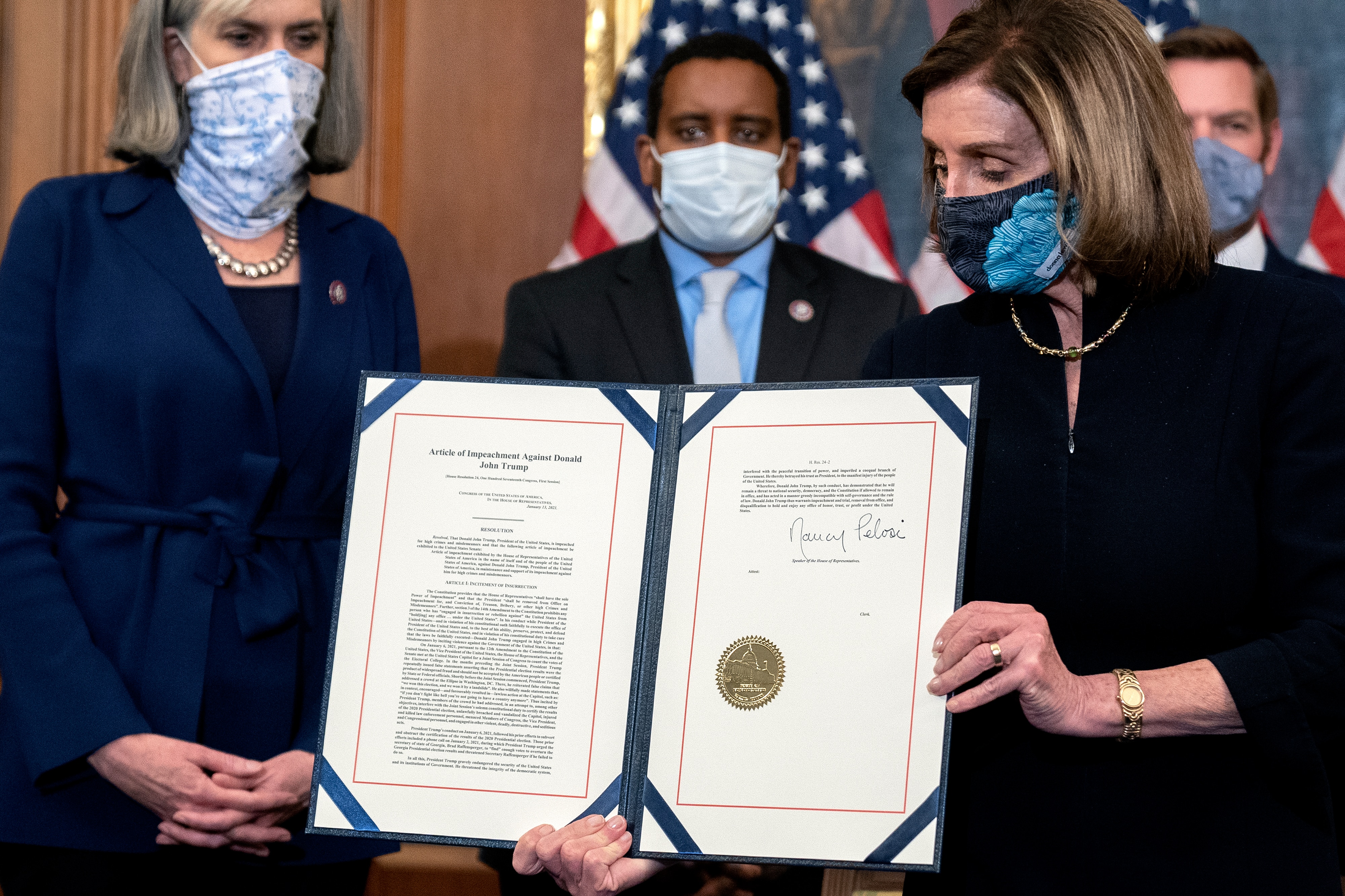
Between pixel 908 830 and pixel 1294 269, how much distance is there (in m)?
2.24

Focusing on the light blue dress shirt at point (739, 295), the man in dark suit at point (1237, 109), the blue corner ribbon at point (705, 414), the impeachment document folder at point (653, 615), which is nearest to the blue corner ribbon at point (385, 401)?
the impeachment document folder at point (653, 615)

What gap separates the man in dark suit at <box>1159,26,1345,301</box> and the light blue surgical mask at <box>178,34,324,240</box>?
6.95 feet

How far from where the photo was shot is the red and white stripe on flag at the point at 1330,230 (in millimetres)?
3055

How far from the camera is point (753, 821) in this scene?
59.5 inches

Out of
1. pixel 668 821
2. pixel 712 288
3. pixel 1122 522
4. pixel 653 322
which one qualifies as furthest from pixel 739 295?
pixel 668 821

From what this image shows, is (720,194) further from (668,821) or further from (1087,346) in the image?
(668,821)

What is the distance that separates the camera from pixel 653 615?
161 centimetres

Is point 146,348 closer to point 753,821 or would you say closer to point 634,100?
point 753,821

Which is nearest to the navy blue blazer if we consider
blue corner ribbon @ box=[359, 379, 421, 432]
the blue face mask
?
blue corner ribbon @ box=[359, 379, 421, 432]

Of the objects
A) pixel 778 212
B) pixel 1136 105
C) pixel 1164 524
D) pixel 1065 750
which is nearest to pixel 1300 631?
pixel 1164 524

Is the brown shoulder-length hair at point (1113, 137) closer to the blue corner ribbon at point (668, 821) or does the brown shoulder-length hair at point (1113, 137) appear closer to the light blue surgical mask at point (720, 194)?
the blue corner ribbon at point (668, 821)

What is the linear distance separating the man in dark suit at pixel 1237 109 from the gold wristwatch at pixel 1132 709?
192 cm

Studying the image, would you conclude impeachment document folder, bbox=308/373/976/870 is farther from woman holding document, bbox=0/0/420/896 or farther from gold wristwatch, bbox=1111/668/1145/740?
woman holding document, bbox=0/0/420/896

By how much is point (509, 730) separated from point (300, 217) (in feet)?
3.66
